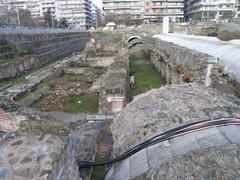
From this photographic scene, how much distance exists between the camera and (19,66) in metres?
17.5

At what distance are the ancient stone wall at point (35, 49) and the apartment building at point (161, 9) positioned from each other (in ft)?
112

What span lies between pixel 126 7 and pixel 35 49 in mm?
48633

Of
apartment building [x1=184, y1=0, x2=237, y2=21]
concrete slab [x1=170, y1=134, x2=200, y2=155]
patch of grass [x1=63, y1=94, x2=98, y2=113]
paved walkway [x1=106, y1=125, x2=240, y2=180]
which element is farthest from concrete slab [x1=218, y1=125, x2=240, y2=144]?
apartment building [x1=184, y1=0, x2=237, y2=21]

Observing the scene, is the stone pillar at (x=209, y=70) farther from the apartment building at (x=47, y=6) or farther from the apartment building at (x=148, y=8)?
the apartment building at (x=47, y=6)

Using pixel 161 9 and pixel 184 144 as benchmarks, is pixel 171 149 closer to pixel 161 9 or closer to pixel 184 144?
pixel 184 144

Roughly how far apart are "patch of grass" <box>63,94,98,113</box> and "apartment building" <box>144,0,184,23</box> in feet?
177

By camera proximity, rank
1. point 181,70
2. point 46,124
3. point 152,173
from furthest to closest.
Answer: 1. point 181,70
2. point 46,124
3. point 152,173

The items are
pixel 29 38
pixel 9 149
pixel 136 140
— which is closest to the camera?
pixel 9 149

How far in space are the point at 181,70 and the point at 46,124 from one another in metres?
5.93

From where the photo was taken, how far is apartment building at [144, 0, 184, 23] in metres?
61.1

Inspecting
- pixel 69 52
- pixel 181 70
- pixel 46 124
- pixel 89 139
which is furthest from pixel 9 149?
pixel 69 52

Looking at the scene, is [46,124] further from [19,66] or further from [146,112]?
[19,66]

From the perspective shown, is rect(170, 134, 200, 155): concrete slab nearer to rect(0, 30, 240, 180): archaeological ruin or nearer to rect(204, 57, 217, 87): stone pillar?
rect(0, 30, 240, 180): archaeological ruin

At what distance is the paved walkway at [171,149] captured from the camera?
3.10 metres
